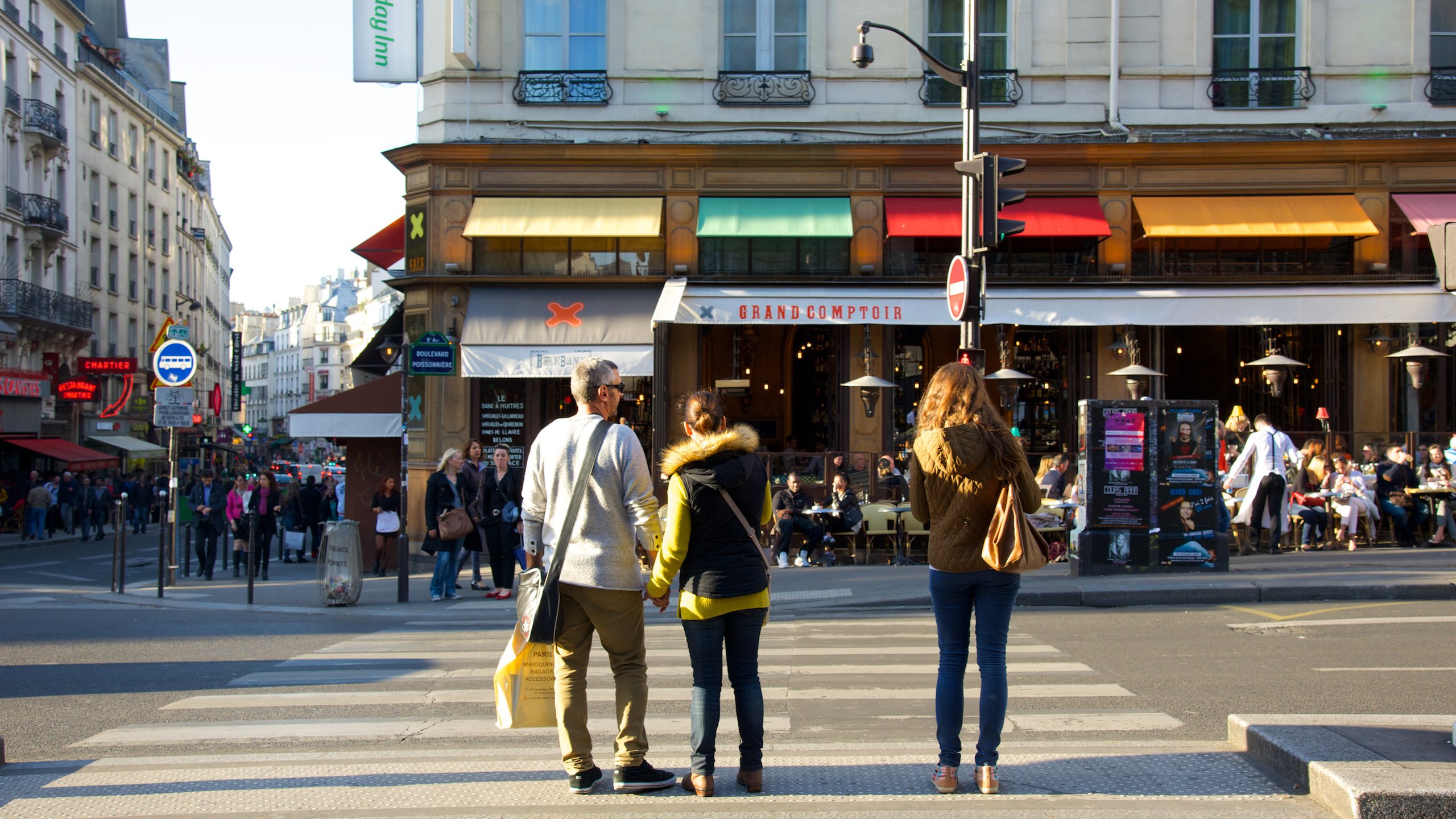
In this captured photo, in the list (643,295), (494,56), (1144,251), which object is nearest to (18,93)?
(494,56)

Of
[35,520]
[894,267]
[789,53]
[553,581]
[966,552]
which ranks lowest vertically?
[35,520]

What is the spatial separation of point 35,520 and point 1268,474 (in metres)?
29.4

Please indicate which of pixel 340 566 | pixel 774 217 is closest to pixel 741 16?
pixel 774 217

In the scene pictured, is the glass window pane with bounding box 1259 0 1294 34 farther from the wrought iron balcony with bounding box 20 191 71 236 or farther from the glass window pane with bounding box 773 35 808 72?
the wrought iron balcony with bounding box 20 191 71 236

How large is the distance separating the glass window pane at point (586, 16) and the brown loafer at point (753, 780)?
16.5 meters

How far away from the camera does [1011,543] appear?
→ 484 centimetres

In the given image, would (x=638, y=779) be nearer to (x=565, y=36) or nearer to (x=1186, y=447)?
(x=1186, y=447)

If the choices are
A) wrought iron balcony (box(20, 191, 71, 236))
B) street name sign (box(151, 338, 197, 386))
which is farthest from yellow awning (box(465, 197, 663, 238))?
wrought iron balcony (box(20, 191, 71, 236))

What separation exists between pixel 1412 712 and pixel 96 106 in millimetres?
51444

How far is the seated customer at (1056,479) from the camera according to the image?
54.8ft

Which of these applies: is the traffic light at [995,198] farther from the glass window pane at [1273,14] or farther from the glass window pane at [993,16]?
the glass window pane at [1273,14]

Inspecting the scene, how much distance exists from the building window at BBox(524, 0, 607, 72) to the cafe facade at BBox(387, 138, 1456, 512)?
164 cm

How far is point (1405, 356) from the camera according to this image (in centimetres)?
1781

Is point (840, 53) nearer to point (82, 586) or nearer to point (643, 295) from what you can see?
point (643, 295)
